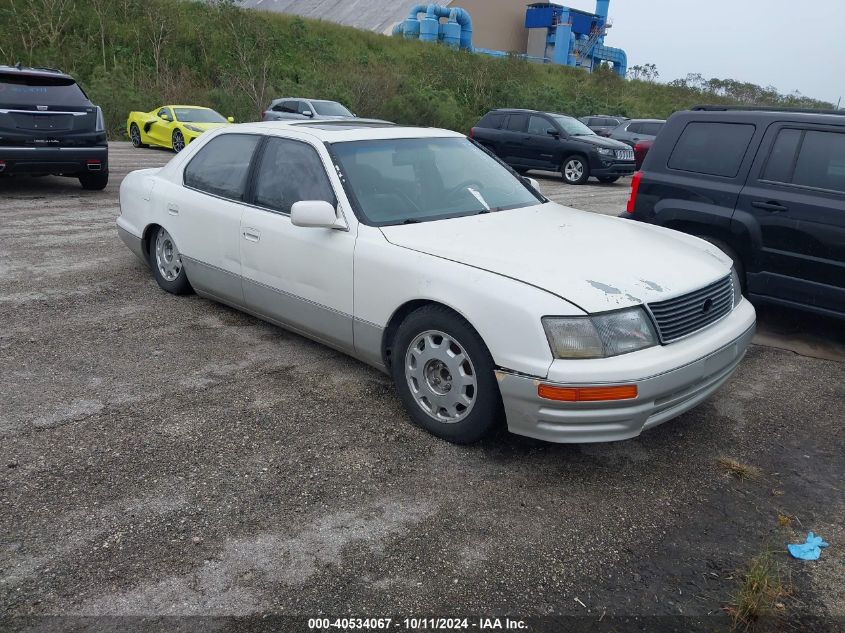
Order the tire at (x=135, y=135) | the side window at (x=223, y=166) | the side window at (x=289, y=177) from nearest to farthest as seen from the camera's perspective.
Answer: the side window at (x=289, y=177) → the side window at (x=223, y=166) → the tire at (x=135, y=135)

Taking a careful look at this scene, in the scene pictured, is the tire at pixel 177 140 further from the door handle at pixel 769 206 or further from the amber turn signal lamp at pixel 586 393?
the amber turn signal lamp at pixel 586 393

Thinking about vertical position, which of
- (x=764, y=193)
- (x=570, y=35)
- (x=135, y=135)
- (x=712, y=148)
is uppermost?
(x=570, y=35)

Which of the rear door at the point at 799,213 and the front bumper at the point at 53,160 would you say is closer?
the rear door at the point at 799,213

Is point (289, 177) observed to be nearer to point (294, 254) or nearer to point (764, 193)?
point (294, 254)

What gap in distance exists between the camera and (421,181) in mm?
4594

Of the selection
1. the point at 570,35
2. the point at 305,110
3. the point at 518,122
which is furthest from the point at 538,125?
the point at 570,35

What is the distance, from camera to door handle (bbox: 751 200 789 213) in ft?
18.1

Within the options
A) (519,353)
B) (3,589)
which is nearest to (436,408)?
(519,353)

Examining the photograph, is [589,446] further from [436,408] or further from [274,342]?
[274,342]

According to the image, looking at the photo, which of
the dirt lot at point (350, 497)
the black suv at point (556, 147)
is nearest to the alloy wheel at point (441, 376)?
the dirt lot at point (350, 497)

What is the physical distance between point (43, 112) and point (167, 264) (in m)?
5.36

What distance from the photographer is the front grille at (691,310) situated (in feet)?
11.4

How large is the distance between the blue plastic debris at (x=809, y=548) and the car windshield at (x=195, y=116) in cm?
1829

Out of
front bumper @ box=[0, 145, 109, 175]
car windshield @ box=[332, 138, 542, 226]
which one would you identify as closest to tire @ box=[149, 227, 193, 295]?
car windshield @ box=[332, 138, 542, 226]
